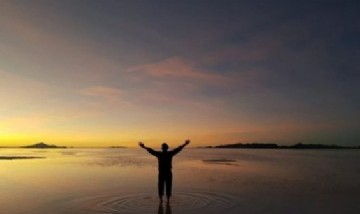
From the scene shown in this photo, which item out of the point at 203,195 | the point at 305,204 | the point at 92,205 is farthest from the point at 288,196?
the point at 92,205

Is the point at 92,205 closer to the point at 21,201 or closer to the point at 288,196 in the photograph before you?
the point at 21,201

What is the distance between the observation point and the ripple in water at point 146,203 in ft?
52.5

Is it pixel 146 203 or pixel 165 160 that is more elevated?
pixel 165 160

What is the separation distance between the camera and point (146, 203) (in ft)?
58.4

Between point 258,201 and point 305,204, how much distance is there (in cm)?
221

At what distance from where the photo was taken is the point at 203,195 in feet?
67.7

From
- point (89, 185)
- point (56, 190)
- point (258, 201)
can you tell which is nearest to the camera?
point (258, 201)

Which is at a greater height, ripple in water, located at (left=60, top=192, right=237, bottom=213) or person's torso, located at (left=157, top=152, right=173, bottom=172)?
person's torso, located at (left=157, top=152, right=173, bottom=172)

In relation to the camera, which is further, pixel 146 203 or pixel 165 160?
pixel 165 160

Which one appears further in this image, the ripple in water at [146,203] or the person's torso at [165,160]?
the person's torso at [165,160]

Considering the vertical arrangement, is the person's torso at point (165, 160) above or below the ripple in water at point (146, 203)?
above

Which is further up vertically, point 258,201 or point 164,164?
point 164,164

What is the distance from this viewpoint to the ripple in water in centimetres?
1599

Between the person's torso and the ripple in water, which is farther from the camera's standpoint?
the person's torso
